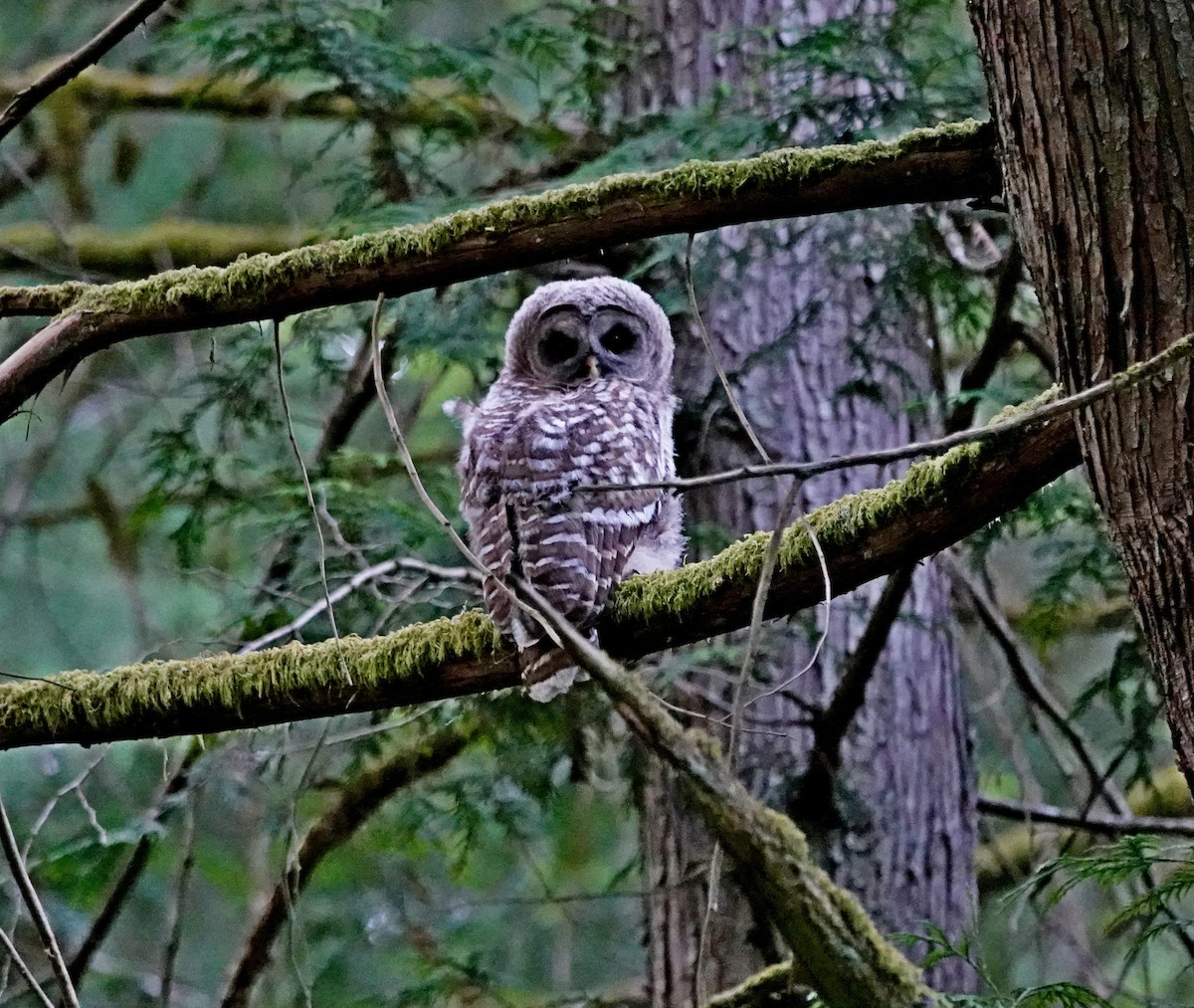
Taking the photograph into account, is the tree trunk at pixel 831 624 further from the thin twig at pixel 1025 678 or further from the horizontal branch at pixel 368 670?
the horizontal branch at pixel 368 670

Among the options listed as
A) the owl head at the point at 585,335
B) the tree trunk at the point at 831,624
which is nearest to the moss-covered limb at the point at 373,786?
the tree trunk at the point at 831,624

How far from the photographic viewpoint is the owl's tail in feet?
10.8

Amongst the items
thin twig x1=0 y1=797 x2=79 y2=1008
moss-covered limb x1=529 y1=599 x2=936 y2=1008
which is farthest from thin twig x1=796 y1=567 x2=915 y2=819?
thin twig x1=0 y1=797 x2=79 y2=1008

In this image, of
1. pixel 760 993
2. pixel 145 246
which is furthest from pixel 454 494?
pixel 760 993

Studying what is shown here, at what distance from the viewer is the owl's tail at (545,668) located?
3283 millimetres

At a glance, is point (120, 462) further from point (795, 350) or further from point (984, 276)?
point (984, 276)

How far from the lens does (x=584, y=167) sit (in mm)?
5012

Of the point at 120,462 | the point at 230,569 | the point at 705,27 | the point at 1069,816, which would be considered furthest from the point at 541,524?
the point at 120,462

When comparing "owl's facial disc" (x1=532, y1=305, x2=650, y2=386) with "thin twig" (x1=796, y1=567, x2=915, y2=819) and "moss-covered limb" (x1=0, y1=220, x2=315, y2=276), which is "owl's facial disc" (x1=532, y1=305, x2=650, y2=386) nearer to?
"thin twig" (x1=796, y1=567, x2=915, y2=819)

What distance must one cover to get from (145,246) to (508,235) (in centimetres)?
372

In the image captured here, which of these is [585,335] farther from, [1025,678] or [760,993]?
[760,993]

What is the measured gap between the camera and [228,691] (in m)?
3.25

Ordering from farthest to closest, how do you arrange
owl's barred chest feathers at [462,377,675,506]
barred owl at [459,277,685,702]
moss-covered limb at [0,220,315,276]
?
moss-covered limb at [0,220,315,276]
owl's barred chest feathers at [462,377,675,506]
barred owl at [459,277,685,702]

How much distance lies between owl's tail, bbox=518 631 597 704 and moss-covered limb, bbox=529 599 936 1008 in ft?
4.52
